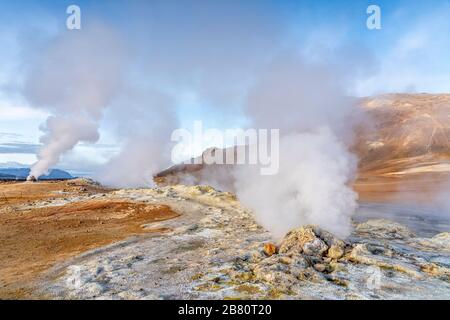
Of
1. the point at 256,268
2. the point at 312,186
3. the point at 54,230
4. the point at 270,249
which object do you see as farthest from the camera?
the point at 54,230

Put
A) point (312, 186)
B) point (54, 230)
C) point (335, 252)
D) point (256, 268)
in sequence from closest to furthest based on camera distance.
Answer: point (256, 268) < point (335, 252) < point (312, 186) < point (54, 230)

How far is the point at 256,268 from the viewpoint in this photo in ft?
36.0

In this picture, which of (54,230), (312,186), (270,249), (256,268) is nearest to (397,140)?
(312,186)

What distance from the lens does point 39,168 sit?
4884 centimetres

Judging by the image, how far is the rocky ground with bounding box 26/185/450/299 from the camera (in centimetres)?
946

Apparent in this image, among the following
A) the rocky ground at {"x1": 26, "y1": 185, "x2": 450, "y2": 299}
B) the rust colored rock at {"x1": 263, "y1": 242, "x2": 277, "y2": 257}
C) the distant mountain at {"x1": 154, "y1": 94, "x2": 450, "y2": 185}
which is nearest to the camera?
the rocky ground at {"x1": 26, "y1": 185, "x2": 450, "y2": 299}

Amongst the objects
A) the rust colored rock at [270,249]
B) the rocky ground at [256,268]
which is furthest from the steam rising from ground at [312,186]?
the rust colored rock at [270,249]

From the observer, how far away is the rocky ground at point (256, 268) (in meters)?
9.46

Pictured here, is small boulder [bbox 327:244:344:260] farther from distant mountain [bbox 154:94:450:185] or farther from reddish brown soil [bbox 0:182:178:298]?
distant mountain [bbox 154:94:450:185]

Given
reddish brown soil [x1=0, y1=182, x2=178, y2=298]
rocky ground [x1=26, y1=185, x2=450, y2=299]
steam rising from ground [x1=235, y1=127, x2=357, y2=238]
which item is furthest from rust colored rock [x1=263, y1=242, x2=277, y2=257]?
reddish brown soil [x1=0, y1=182, x2=178, y2=298]

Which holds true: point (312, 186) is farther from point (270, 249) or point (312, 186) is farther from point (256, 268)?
point (256, 268)

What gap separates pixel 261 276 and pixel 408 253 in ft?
20.3

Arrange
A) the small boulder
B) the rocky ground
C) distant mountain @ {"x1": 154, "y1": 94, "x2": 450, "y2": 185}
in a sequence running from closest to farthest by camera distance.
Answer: the rocky ground
the small boulder
distant mountain @ {"x1": 154, "y1": 94, "x2": 450, "y2": 185}
